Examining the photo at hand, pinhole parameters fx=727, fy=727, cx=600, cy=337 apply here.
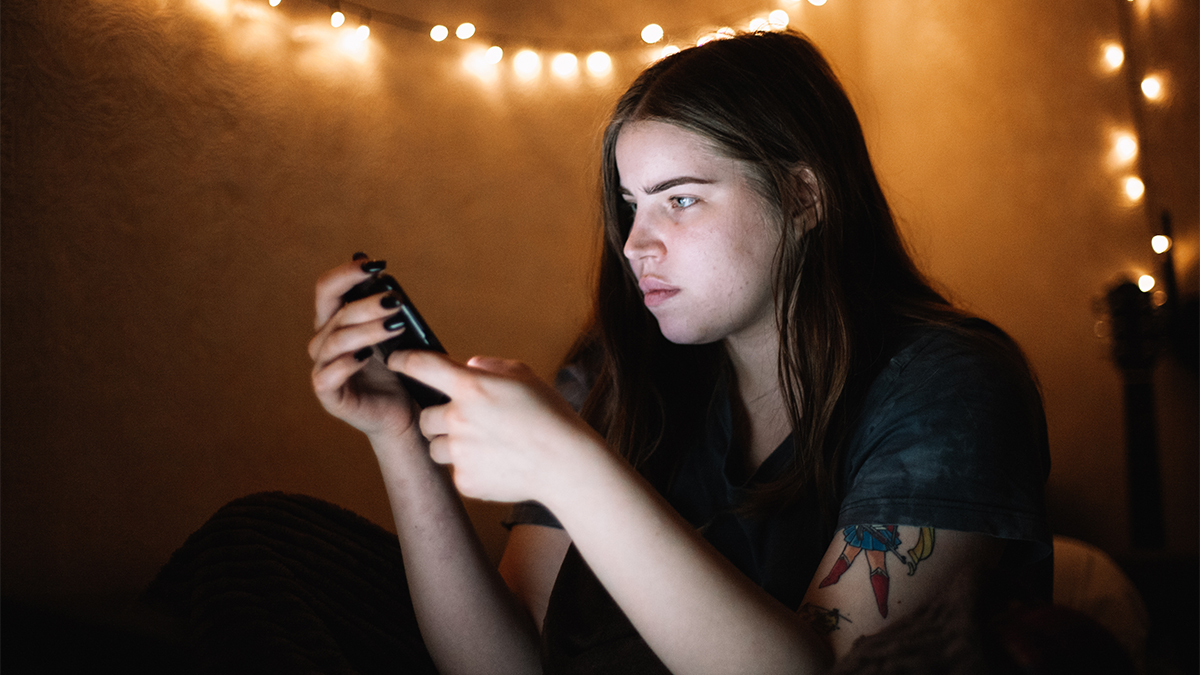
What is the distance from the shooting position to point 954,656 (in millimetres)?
473

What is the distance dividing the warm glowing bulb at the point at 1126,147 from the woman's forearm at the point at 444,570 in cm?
165

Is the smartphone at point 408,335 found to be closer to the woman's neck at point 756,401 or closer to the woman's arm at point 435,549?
the woman's arm at point 435,549

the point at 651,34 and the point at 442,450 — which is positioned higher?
the point at 651,34

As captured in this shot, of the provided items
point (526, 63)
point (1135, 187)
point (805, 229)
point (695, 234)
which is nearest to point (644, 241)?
point (695, 234)

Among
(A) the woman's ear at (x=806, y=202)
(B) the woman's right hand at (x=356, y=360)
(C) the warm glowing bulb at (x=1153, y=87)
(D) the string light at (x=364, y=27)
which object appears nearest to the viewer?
(B) the woman's right hand at (x=356, y=360)

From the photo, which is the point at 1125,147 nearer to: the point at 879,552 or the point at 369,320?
the point at 879,552

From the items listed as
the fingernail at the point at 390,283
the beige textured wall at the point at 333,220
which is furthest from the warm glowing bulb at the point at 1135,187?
the fingernail at the point at 390,283

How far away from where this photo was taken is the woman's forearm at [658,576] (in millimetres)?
546

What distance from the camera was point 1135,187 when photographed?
1597mm

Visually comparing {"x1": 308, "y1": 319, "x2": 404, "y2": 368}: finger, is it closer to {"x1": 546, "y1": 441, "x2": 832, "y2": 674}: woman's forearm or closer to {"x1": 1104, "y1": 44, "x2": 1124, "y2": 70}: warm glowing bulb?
{"x1": 546, "y1": 441, "x2": 832, "y2": 674}: woman's forearm

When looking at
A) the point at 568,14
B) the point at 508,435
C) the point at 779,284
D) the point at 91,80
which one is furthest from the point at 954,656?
the point at 568,14

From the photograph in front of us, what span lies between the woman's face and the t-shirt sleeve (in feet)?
0.66

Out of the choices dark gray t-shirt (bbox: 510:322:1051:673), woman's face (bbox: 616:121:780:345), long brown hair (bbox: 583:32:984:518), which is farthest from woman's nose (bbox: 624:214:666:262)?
dark gray t-shirt (bbox: 510:322:1051:673)

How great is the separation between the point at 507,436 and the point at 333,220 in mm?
853
